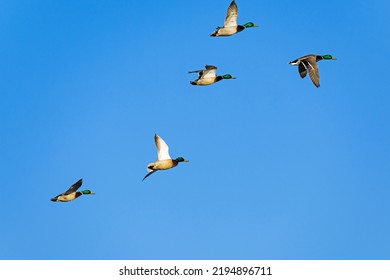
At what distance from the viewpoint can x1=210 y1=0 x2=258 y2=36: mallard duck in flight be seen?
83.3ft

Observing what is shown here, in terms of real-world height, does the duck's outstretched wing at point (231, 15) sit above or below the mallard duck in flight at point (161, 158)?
above

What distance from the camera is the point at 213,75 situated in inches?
1038

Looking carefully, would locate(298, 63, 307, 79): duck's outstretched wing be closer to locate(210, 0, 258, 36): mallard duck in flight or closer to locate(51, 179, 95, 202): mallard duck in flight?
locate(210, 0, 258, 36): mallard duck in flight

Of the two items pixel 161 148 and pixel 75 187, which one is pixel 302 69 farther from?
pixel 75 187

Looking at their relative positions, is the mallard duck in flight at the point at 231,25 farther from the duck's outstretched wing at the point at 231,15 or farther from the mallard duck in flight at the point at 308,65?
the mallard duck in flight at the point at 308,65

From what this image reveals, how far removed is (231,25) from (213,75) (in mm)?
1647

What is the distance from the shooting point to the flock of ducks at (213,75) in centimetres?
2323

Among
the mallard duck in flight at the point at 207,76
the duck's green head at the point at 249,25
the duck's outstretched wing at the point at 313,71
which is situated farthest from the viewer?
the duck's green head at the point at 249,25

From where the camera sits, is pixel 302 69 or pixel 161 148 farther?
pixel 302 69

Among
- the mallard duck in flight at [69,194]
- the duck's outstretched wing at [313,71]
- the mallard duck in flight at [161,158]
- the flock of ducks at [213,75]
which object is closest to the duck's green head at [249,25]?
the flock of ducks at [213,75]

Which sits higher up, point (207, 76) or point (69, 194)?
point (207, 76)

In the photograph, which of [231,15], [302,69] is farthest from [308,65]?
[231,15]

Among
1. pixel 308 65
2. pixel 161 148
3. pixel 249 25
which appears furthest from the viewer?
pixel 249 25

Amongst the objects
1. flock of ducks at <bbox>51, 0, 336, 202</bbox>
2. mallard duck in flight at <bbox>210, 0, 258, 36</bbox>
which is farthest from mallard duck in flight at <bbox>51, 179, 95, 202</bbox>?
mallard duck in flight at <bbox>210, 0, 258, 36</bbox>
